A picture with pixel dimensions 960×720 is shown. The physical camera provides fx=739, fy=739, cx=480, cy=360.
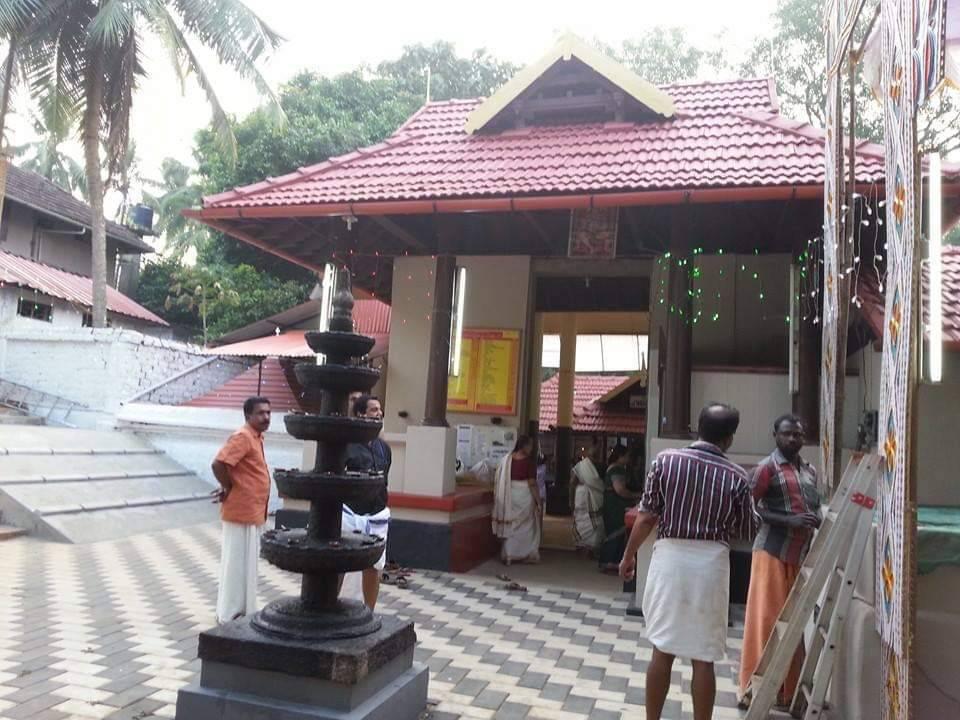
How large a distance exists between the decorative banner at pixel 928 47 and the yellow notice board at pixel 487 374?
258 inches

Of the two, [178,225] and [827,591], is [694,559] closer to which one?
[827,591]

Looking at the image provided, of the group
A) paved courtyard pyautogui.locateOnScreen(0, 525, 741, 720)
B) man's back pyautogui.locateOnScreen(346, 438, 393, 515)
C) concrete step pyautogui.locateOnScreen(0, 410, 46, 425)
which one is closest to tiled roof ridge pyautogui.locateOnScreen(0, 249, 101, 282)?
concrete step pyautogui.locateOnScreen(0, 410, 46, 425)

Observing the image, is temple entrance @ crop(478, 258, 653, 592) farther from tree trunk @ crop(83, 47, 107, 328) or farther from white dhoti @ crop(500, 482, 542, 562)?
tree trunk @ crop(83, 47, 107, 328)

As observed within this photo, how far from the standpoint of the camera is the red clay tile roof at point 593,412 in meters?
18.7

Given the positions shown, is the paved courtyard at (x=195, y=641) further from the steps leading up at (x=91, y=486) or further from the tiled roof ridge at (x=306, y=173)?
the tiled roof ridge at (x=306, y=173)

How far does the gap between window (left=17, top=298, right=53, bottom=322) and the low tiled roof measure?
2491mm

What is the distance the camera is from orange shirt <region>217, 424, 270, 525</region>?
5.12m

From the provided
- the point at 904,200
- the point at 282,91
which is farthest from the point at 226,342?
the point at 904,200

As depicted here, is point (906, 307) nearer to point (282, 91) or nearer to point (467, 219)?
point (467, 219)

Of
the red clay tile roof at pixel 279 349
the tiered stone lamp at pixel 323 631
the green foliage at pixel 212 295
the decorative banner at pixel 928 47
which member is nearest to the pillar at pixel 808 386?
the decorative banner at pixel 928 47

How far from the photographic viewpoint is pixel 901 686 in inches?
110

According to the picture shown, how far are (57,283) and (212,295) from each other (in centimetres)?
518

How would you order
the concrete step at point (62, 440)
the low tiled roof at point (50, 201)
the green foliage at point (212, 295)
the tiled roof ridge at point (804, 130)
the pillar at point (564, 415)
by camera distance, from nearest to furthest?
1. the tiled roof ridge at point (804, 130)
2. the concrete step at point (62, 440)
3. the pillar at point (564, 415)
4. the low tiled roof at point (50, 201)
5. the green foliage at point (212, 295)

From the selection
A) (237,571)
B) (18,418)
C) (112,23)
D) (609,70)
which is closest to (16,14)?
(112,23)
